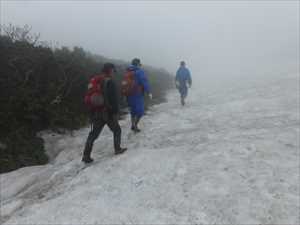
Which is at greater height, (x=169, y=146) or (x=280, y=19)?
(x=280, y=19)

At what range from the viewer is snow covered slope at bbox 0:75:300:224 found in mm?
5902

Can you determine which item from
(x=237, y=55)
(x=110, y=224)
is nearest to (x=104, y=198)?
(x=110, y=224)

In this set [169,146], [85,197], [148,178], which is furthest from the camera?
[169,146]

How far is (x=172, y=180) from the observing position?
23.1 ft

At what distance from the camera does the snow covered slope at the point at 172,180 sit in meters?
5.90

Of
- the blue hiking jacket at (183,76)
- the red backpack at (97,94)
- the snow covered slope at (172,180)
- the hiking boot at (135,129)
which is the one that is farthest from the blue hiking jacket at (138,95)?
the blue hiking jacket at (183,76)

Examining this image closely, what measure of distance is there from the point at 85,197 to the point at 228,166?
3.13 meters

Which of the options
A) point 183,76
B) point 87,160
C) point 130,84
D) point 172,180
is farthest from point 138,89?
point 183,76

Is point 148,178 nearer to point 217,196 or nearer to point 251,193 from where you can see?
point 217,196

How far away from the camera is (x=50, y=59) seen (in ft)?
42.8

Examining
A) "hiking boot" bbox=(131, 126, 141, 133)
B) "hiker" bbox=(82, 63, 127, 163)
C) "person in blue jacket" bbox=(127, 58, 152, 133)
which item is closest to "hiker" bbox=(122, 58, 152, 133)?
"person in blue jacket" bbox=(127, 58, 152, 133)

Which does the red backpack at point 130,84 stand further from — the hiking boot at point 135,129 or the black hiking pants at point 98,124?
the black hiking pants at point 98,124

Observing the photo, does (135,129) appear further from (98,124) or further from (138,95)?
(98,124)

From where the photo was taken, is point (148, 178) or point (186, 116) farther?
point (186, 116)
